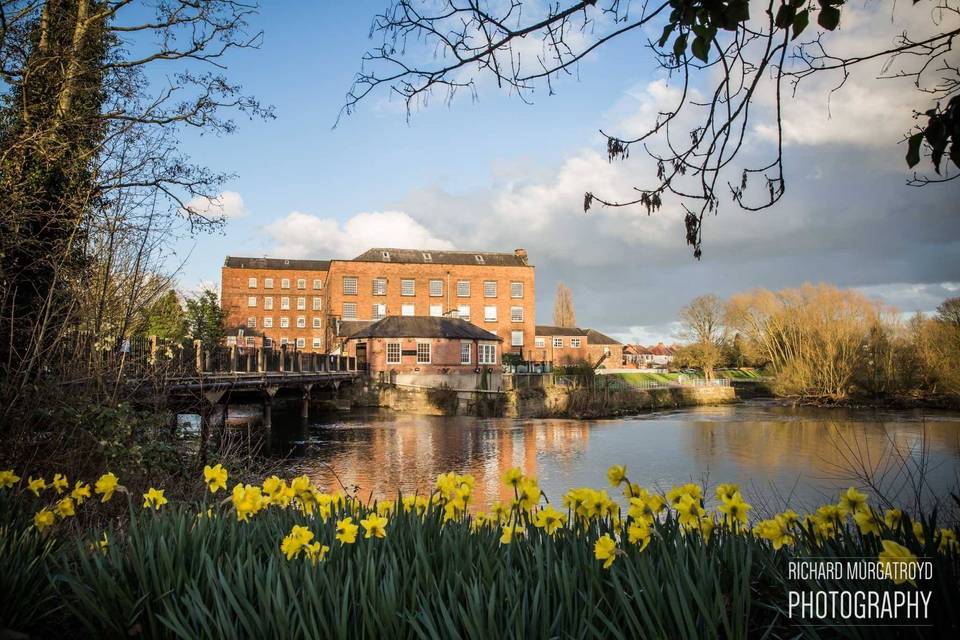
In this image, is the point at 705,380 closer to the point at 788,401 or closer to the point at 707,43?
the point at 788,401

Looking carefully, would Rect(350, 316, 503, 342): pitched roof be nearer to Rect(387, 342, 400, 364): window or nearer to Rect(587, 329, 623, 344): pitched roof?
Rect(387, 342, 400, 364): window

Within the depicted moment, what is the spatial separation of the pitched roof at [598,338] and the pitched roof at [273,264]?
33440 millimetres

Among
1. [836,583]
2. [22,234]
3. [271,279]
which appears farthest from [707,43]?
[271,279]

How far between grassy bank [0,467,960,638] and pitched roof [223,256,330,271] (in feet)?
226

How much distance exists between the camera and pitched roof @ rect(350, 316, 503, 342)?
136 feet

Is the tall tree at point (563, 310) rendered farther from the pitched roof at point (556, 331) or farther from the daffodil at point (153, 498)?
the daffodil at point (153, 498)

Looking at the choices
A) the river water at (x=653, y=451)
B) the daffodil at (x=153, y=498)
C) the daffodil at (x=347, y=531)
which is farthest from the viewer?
the river water at (x=653, y=451)

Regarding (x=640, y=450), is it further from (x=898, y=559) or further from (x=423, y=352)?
(x=423, y=352)

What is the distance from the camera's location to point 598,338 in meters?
75.3

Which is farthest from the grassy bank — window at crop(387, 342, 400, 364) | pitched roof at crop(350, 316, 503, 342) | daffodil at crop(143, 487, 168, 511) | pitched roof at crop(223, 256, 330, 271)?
pitched roof at crop(223, 256, 330, 271)

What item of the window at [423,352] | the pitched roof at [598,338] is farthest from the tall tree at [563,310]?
the window at [423,352]

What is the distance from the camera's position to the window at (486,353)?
4362 cm

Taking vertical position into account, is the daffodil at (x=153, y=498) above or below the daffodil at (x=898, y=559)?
below

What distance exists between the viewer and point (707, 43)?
2297 millimetres
